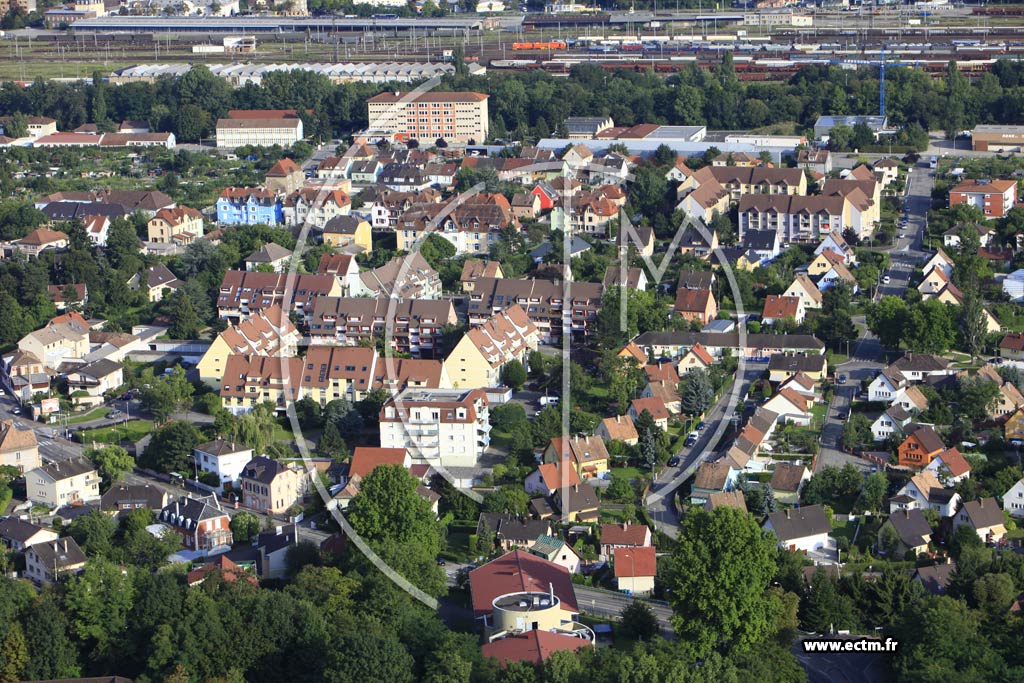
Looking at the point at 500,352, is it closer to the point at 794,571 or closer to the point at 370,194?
the point at 794,571

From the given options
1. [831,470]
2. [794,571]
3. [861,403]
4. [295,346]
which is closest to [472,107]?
[295,346]

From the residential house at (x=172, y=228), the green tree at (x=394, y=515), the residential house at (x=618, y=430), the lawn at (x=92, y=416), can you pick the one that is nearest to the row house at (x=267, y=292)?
the lawn at (x=92, y=416)

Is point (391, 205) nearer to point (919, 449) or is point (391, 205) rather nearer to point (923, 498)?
point (919, 449)

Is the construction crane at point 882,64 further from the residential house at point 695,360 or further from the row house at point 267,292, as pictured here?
the row house at point 267,292

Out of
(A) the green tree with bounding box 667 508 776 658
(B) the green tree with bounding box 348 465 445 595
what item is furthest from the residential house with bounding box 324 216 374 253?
(A) the green tree with bounding box 667 508 776 658

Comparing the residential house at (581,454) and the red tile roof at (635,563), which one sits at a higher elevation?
the residential house at (581,454)

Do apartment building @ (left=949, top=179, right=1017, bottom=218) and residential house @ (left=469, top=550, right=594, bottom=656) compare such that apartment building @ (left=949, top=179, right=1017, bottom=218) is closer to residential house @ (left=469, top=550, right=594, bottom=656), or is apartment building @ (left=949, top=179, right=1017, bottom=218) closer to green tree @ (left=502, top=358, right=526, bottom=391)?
green tree @ (left=502, top=358, right=526, bottom=391)
